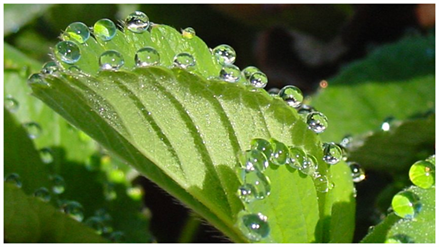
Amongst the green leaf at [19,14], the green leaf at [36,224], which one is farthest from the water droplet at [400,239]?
the green leaf at [19,14]

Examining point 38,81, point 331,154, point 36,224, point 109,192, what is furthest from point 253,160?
point 109,192

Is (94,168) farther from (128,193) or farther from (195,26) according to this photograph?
(195,26)

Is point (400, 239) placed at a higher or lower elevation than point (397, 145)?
lower

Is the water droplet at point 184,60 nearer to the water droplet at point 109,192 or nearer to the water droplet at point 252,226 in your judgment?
the water droplet at point 252,226

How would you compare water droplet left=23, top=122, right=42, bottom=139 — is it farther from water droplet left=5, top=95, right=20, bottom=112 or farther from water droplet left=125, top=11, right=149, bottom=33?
water droplet left=125, top=11, right=149, bottom=33

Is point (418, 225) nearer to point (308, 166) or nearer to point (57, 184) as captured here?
point (308, 166)

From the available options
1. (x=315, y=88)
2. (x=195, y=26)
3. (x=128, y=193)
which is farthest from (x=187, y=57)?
(x=195, y=26)
